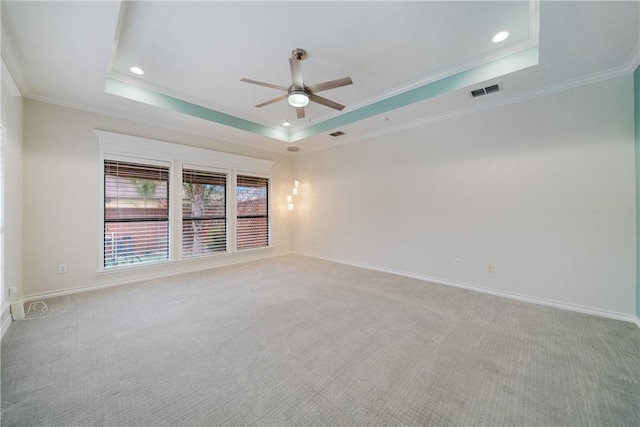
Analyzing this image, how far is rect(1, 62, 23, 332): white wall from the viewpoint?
259 cm

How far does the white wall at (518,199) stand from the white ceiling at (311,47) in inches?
17.1

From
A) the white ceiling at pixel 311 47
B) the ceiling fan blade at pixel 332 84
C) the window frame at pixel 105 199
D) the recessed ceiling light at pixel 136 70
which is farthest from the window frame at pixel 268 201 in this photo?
the ceiling fan blade at pixel 332 84

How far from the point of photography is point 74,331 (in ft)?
8.27

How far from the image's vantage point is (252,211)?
19.6 ft

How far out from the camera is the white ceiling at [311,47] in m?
2.14

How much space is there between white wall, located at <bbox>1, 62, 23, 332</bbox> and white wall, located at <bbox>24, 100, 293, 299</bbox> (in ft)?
0.49

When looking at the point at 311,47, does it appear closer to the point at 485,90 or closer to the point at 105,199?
the point at 485,90

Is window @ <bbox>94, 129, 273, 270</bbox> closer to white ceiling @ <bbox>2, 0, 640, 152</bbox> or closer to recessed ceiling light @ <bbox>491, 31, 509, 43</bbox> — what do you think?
white ceiling @ <bbox>2, 0, 640, 152</bbox>

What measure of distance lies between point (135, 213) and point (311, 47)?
3865 mm

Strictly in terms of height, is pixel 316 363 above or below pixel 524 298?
below

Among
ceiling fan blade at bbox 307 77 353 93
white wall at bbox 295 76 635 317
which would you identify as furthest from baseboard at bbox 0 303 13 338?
white wall at bbox 295 76 635 317

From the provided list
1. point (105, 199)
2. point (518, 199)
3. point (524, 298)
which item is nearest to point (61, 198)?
point (105, 199)

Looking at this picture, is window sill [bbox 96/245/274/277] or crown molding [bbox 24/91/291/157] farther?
window sill [bbox 96/245/274/277]

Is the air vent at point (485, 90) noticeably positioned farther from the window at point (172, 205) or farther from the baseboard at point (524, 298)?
the window at point (172, 205)
